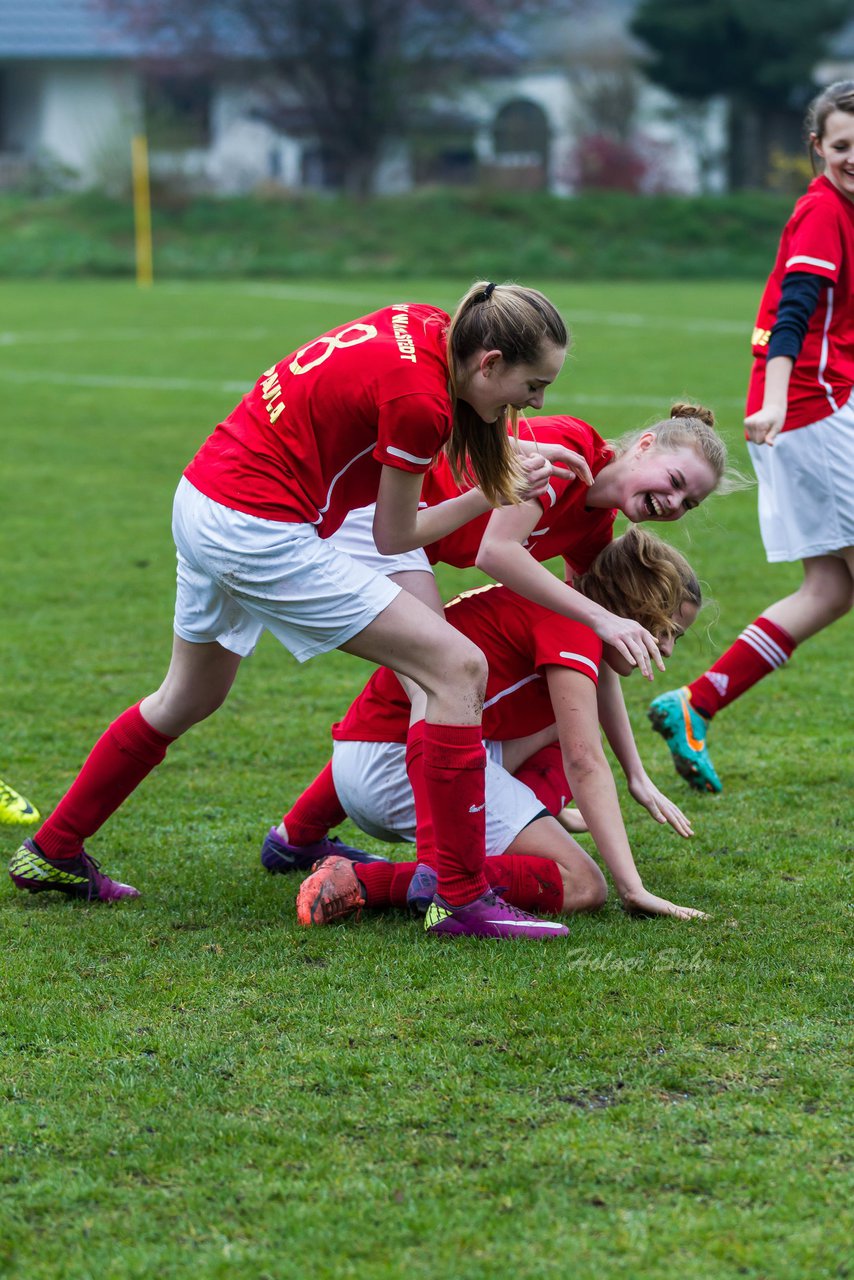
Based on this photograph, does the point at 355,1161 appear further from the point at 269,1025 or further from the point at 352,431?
the point at 352,431

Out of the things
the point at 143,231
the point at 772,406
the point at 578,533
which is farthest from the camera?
the point at 143,231

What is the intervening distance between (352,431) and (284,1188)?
4.91 feet

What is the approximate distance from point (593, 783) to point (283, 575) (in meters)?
0.82

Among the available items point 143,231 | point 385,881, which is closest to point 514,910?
point 385,881

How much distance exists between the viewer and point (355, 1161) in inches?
97.3

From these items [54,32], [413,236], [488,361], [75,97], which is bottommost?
[488,361]

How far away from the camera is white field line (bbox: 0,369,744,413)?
1246cm

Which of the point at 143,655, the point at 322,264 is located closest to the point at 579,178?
the point at 322,264

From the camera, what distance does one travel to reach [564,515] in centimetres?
382

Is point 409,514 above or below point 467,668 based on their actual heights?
above

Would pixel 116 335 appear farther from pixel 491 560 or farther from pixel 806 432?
pixel 491 560

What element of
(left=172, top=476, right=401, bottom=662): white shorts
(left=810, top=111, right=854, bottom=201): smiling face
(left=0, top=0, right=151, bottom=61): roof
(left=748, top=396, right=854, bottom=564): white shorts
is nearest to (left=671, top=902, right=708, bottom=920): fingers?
(left=172, top=476, right=401, bottom=662): white shorts

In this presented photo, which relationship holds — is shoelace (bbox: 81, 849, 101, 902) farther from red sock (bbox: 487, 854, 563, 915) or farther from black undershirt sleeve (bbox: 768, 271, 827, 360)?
black undershirt sleeve (bbox: 768, 271, 827, 360)

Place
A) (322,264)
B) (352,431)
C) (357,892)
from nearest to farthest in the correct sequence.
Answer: (352,431) < (357,892) < (322,264)
